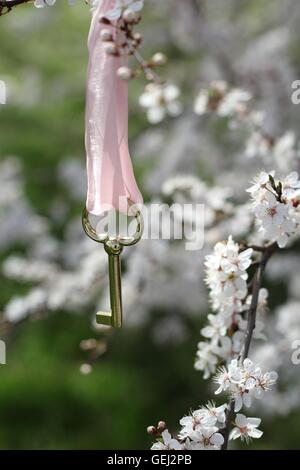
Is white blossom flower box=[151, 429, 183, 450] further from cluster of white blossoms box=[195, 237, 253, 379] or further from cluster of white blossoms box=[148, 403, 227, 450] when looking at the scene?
cluster of white blossoms box=[195, 237, 253, 379]

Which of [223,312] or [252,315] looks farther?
[223,312]

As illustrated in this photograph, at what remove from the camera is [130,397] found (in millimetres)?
3020

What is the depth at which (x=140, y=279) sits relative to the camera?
2.52m

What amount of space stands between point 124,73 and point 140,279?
139 centimetres

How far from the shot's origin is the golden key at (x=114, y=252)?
1251 mm

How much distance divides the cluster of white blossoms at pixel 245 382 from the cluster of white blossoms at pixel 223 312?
0.18 m

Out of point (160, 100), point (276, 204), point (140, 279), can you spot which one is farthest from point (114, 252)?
point (140, 279)

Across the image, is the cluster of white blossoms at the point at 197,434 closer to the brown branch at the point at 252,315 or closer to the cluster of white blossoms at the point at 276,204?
the brown branch at the point at 252,315

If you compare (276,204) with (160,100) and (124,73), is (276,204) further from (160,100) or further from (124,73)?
(160,100)

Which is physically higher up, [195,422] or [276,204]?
[276,204]

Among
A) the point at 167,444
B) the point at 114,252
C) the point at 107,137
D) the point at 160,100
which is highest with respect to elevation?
the point at 160,100

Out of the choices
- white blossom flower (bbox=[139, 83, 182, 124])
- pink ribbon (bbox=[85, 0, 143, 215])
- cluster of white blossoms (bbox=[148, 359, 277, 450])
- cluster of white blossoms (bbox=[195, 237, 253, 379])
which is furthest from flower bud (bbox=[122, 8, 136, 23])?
white blossom flower (bbox=[139, 83, 182, 124])

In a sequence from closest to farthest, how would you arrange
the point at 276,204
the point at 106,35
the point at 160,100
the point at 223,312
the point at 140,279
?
the point at 106,35 → the point at 276,204 → the point at 223,312 → the point at 160,100 → the point at 140,279

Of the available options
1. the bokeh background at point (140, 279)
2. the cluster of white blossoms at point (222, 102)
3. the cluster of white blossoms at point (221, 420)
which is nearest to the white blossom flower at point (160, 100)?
the cluster of white blossoms at point (222, 102)
